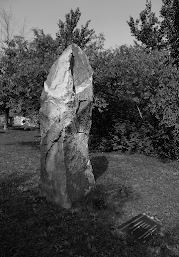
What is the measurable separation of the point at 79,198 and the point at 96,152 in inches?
442

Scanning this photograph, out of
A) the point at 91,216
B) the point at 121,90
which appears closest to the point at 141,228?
the point at 91,216

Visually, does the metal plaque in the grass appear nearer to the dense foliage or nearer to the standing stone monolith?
the standing stone monolith

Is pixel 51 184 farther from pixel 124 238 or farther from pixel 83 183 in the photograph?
pixel 124 238

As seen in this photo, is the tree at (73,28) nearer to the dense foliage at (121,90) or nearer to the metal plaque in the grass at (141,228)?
the dense foliage at (121,90)

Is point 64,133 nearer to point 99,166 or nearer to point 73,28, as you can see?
point 99,166

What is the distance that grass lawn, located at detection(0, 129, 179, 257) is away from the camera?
6277 mm

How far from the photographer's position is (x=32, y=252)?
5980mm

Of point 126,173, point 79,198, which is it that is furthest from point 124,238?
point 126,173

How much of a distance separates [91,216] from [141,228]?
62.2 inches

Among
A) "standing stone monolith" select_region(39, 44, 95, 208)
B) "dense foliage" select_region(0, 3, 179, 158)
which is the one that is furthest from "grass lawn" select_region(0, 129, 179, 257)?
"dense foliage" select_region(0, 3, 179, 158)

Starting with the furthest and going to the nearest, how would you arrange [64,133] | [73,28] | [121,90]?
[73,28] → [121,90] → [64,133]

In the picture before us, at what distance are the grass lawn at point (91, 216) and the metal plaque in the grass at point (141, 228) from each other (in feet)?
0.64

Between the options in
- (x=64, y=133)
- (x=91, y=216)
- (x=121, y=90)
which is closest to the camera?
(x=91, y=216)

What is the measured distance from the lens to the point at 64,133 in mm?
8133
